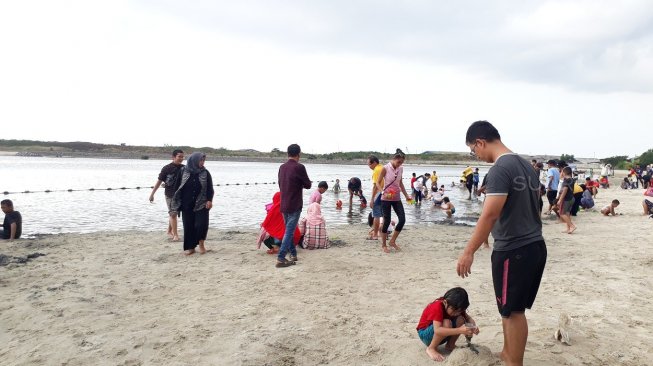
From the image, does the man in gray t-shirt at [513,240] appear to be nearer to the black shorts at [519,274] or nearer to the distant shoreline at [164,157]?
the black shorts at [519,274]

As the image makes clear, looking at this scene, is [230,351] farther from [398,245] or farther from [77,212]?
[77,212]

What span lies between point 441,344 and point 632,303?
2.77 metres

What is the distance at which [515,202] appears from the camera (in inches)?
120

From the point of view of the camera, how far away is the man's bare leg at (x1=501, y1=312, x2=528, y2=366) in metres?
3.08

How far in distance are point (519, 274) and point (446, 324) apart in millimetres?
971

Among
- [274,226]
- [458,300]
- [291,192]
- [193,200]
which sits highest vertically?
[291,192]

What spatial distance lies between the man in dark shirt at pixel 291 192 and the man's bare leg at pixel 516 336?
4405 mm

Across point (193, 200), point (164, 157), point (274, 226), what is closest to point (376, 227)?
point (274, 226)

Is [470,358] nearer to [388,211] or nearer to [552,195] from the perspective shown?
[388,211]

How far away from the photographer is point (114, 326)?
4.57m

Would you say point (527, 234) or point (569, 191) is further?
point (569, 191)

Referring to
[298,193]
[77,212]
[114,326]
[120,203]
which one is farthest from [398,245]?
[120,203]

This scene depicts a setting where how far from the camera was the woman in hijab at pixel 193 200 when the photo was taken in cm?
786

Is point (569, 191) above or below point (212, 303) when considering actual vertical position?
above
